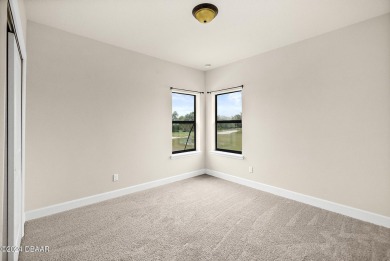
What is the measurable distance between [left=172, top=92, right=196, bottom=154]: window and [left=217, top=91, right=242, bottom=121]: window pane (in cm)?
64

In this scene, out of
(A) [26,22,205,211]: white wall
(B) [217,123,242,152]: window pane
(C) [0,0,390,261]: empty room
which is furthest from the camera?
(B) [217,123,242,152]: window pane

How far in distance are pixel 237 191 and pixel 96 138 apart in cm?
265

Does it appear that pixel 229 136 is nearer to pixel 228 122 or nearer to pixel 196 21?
pixel 228 122

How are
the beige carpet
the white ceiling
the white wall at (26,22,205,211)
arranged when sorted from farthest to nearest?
the white wall at (26,22,205,211), the white ceiling, the beige carpet

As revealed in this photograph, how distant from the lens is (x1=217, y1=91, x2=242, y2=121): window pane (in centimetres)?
425

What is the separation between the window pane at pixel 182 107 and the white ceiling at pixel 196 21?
126 centimetres

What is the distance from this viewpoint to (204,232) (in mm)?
2254

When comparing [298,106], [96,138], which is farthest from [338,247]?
[96,138]

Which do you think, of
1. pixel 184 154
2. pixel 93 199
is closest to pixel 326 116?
pixel 184 154

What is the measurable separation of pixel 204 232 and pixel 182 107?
290 cm

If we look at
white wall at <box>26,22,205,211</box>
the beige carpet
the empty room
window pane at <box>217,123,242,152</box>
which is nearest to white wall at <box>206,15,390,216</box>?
the empty room

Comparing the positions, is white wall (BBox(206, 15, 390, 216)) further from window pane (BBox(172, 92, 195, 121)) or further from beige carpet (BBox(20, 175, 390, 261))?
window pane (BBox(172, 92, 195, 121))

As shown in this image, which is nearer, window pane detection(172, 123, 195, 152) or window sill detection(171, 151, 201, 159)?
window sill detection(171, 151, 201, 159)

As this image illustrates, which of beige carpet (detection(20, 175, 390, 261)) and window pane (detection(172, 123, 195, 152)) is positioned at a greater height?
window pane (detection(172, 123, 195, 152))
